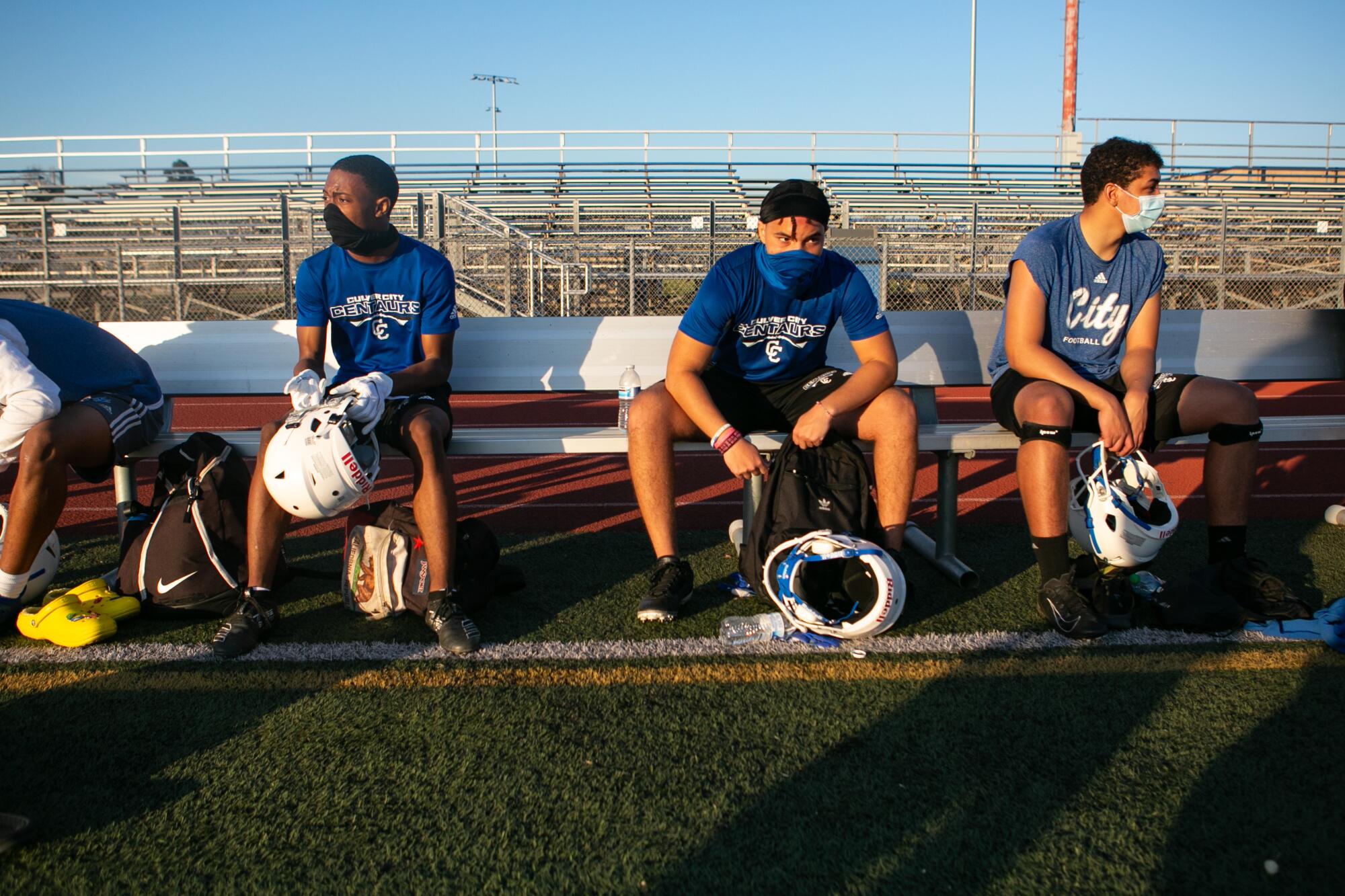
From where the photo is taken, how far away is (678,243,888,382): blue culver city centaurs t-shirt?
12.2 feet

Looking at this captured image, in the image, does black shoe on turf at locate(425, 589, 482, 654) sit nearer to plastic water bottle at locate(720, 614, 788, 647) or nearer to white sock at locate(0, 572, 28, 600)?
plastic water bottle at locate(720, 614, 788, 647)

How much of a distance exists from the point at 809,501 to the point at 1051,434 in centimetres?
87

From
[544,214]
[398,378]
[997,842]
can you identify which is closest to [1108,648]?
[997,842]

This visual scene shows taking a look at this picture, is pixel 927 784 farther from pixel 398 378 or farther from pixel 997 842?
pixel 398 378

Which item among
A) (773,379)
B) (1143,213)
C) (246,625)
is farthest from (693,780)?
(1143,213)

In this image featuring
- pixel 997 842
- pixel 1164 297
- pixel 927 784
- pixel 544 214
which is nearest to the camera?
pixel 997 842

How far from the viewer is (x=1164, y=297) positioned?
15680 millimetres

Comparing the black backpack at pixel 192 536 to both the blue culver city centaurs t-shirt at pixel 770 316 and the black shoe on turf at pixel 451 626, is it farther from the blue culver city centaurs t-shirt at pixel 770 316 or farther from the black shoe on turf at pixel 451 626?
the blue culver city centaurs t-shirt at pixel 770 316

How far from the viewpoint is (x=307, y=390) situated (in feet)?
11.2

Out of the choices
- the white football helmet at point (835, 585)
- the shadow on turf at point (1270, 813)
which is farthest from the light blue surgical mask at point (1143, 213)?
the shadow on turf at point (1270, 813)

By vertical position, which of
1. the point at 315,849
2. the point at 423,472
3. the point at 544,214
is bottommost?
the point at 315,849

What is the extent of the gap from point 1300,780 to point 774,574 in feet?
5.04

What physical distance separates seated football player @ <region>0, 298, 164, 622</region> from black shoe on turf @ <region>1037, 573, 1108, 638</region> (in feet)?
11.0

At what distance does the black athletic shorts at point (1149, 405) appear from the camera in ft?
12.0
